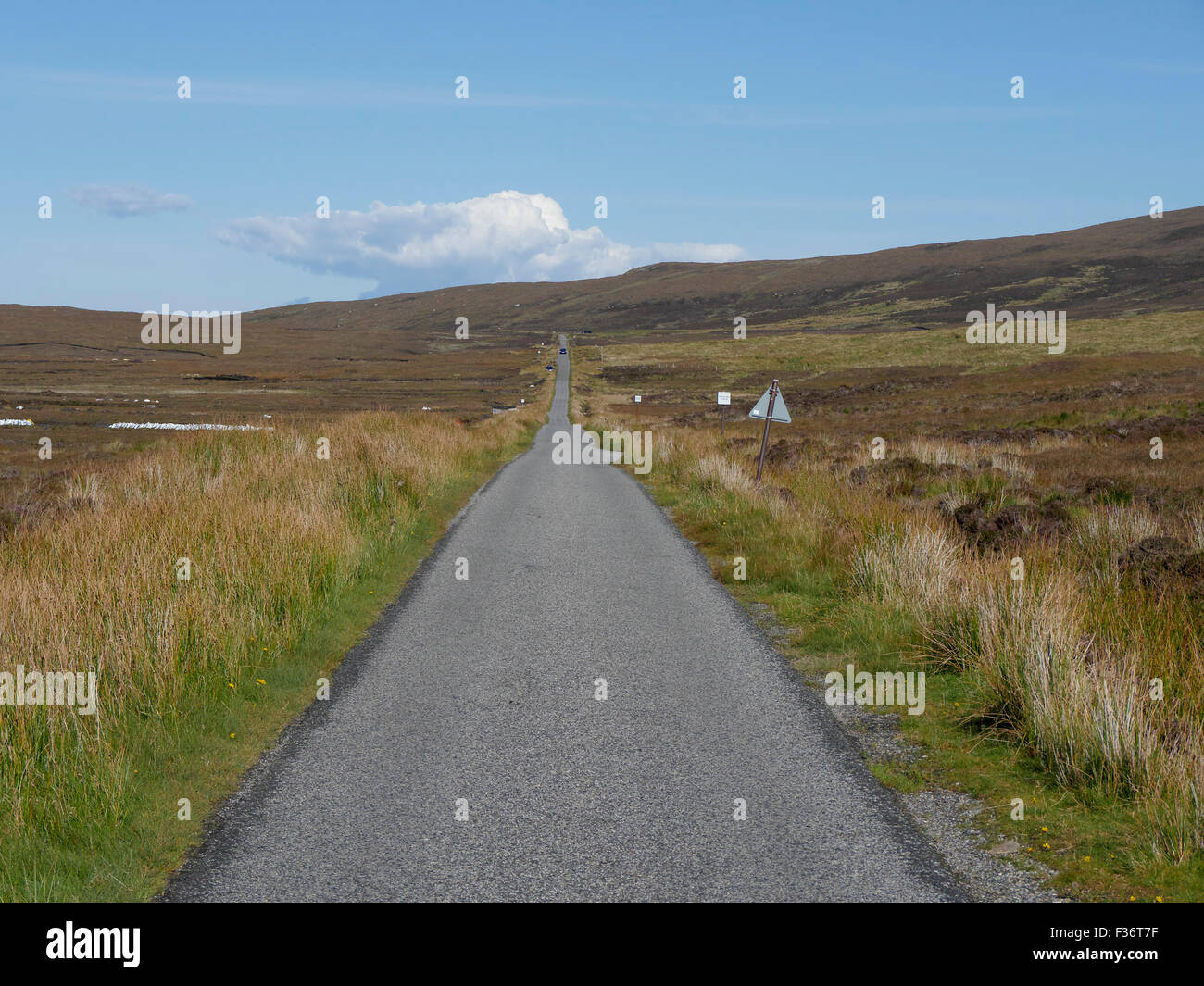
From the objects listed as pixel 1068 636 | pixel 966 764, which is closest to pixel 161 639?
pixel 966 764

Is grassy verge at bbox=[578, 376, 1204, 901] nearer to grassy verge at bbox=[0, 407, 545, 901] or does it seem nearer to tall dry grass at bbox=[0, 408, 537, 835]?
grassy verge at bbox=[0, 407, 545, 901]

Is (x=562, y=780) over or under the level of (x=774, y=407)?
under

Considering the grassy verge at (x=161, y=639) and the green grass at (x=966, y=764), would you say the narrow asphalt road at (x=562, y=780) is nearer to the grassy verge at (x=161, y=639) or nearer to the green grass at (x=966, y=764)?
the grassy verge at (x=161, y=639)

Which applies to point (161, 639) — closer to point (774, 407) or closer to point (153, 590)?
point (153, 590)

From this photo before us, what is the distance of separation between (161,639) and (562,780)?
322 centimetres

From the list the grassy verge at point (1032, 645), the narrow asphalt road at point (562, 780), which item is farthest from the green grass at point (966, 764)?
the narrow asphalt road at point (562, 780)

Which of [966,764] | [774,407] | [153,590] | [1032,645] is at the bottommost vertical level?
[966,764]

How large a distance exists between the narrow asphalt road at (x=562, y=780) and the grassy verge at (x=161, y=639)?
34 cm

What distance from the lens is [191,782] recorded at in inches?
203

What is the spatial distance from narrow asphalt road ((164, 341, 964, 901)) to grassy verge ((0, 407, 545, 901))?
1.12 ft

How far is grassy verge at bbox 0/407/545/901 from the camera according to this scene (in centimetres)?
441

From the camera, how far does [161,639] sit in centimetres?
638

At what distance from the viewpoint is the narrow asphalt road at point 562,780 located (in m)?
4.15
